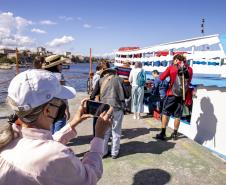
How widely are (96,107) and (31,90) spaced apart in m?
0.81

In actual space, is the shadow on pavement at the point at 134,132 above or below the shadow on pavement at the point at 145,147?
below

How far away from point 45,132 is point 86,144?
14.3 ft

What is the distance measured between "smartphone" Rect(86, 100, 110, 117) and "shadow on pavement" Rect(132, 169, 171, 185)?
2243 millimetres

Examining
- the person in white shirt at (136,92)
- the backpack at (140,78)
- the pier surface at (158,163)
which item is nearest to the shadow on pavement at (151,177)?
the pier surface at (158,163)

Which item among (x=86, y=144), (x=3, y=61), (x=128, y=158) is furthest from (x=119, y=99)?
(x=3, y=61)

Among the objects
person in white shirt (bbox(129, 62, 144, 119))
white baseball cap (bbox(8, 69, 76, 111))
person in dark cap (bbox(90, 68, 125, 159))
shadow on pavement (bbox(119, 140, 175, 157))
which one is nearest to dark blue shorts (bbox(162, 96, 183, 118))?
shadow on pavement (bbox(119, 140, 175, 157))

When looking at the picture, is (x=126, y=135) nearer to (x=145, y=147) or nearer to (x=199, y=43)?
(x=145, y=147)

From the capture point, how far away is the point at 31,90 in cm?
154

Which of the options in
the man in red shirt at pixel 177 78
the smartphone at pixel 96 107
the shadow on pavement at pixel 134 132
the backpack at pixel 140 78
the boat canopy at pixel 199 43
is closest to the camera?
the smartphone at pixel 96 107

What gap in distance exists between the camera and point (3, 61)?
125 meters

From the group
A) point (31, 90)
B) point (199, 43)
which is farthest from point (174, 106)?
point (31, 90)

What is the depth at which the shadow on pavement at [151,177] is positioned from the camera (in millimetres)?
4137

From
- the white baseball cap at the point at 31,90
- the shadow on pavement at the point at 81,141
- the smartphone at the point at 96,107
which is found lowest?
the shadow on pavement at the point at 81,141

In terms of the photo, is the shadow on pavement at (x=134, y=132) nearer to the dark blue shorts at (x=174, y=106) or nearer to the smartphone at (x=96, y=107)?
the dark blue shorts at (x=174, y=106)
